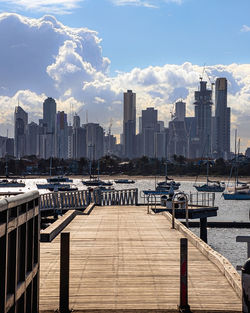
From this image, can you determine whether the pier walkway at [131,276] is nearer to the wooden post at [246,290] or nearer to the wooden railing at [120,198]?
the wooden post at [246,290]

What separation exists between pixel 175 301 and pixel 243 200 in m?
134

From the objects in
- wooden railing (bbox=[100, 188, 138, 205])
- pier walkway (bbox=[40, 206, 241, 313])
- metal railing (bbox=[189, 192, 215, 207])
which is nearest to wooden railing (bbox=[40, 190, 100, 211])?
wooden railing (bbox=[100, 188, 138, 205])

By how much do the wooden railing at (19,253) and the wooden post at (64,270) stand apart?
1099 millimetres

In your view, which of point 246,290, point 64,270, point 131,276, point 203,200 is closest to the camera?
point 246,290

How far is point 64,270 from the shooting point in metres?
10.4

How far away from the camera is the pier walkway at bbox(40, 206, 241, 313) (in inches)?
450

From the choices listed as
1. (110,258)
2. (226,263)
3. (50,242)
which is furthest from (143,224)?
(226,263)

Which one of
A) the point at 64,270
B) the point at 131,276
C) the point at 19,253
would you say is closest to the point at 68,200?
the point at 131,276

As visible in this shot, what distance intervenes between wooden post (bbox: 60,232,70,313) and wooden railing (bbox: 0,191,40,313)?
1.10m

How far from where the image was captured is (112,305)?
1132cm

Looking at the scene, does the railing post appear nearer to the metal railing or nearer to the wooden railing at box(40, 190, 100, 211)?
the wooden railing at box(40, 190, 100, 211)

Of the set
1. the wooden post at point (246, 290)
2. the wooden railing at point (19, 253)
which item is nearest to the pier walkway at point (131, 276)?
the wooden railing at point (19, 253)

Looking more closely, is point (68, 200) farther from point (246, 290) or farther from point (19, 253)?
point (246, 290)

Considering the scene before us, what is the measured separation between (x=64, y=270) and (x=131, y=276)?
4.01 meters
